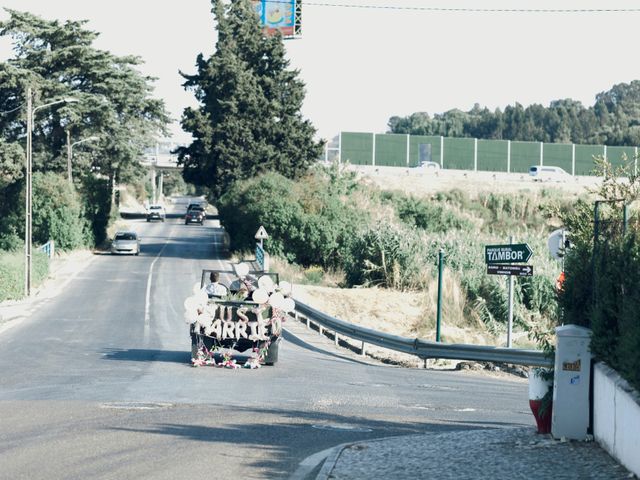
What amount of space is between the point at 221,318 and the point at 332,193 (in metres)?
45.7

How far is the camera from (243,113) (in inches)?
2729

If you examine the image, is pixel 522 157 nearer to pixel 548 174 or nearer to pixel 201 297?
pixel 548 174

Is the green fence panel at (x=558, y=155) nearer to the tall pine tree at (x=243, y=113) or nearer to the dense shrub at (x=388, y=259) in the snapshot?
the tall pine tree at (x=243, y=113)

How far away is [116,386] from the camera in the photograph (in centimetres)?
1722

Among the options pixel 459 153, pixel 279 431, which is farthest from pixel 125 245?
pixel 279 431

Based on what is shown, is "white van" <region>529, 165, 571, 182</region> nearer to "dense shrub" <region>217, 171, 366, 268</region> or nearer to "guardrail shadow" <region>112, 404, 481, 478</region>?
"dense shrub" <region>217, 171, 366, 268</region>

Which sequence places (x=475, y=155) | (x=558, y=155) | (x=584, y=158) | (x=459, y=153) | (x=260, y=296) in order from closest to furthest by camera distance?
1. (x=260, y=296)
2. (x=475, y=155)
3. (x=459, y=153)
4. (x=584, y=158)
5. (x=558, y=155)

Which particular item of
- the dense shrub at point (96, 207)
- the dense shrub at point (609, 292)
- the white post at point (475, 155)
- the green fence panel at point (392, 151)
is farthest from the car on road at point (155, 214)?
the dense shrub at point (609, 292)

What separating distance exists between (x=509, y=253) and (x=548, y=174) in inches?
2989

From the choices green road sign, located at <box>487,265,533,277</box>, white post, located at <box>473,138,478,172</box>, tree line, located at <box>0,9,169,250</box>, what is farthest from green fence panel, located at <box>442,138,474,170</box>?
green road sign, located at <box>487,265,533,277</box>

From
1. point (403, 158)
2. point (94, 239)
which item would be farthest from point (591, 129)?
point (94, 239)

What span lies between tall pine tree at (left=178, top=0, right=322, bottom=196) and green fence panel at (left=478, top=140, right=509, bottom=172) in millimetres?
31435

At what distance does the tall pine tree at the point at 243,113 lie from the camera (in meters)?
68.8

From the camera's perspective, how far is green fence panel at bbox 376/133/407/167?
98.2m
